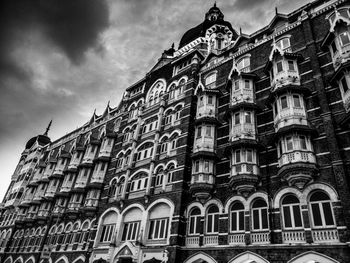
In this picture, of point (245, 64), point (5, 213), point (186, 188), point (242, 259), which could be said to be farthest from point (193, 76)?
point (5, 213)

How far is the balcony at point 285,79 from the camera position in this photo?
2145 centimetres

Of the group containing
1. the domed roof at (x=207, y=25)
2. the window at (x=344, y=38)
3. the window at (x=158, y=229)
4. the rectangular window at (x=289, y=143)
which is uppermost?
the domed roof at (x=207, y=25)

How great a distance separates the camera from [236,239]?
19281 millimetres

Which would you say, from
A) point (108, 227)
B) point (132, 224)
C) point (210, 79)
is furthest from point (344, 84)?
point (108, 227)

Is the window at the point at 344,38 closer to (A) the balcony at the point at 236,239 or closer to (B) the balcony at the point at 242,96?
(B) the balcony at the point at 242,96

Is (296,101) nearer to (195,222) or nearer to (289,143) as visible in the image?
(289,143)

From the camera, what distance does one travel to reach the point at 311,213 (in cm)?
1683

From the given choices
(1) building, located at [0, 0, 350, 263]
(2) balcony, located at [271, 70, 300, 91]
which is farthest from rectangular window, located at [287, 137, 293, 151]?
(2) balcony, located at [271, 70, 300, 91]

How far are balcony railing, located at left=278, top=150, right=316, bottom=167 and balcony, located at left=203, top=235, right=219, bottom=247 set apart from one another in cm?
754

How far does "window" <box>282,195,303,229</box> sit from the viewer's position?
17.3m

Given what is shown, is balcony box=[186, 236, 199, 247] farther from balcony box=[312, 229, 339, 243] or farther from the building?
balcony box=[312, 229, 339, 243]

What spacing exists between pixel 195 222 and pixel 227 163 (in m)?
5.71

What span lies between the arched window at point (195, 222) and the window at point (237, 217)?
121 inches

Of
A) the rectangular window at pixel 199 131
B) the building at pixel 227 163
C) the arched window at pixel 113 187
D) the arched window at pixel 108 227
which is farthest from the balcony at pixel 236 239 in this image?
the arched window at pixel 113 187
